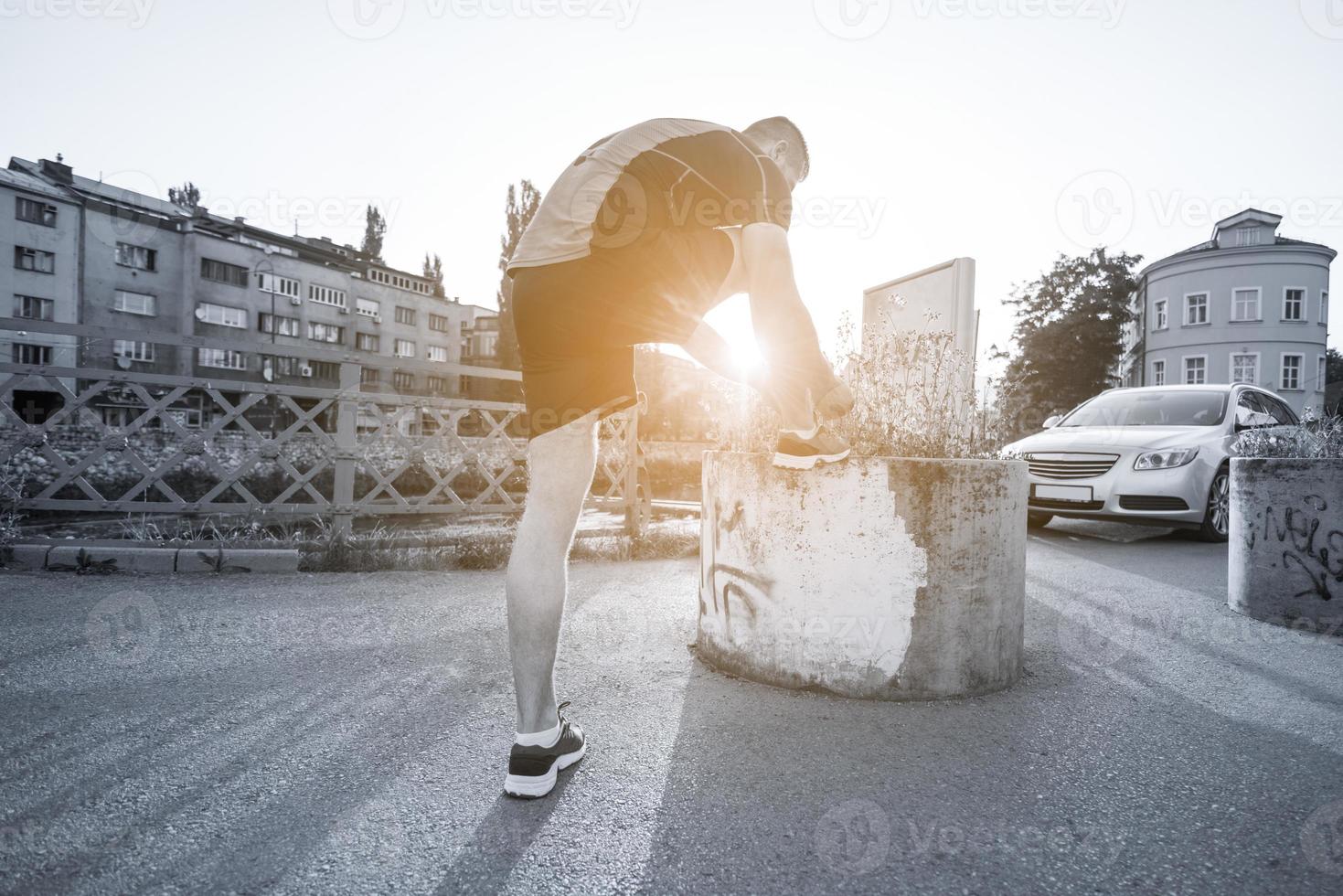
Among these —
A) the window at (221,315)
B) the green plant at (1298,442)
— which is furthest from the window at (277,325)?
the green plant at (1298,442)

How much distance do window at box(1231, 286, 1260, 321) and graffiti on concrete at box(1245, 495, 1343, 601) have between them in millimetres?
43263

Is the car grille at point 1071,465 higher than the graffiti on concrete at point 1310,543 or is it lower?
higher

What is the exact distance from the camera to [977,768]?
1844mm

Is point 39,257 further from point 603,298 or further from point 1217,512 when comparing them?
point 1217,512

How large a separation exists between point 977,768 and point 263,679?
2223 mm

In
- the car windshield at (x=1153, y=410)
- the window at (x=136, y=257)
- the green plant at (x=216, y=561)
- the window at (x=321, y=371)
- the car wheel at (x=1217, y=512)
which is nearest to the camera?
the green plant at (x=216, y=561)

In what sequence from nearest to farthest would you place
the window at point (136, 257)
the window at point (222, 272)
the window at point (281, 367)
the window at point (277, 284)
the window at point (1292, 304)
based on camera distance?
the window at point (1292, 304), the window at point (136, 257), the window at point (222, 272), the window at point (277, 284), the window at point (281, 367)

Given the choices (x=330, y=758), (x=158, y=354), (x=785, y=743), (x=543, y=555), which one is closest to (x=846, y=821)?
(x=785, y=743)

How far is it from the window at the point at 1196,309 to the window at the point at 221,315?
54823 millimetres

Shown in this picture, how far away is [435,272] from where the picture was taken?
63812 mm

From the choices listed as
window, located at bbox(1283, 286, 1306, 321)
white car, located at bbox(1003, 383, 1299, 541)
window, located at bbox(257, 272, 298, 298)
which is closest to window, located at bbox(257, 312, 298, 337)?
window, located at bbox(257, 272, 298, 298)

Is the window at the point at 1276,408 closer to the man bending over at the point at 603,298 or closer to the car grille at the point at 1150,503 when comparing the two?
the car grille at the point at 1150,503

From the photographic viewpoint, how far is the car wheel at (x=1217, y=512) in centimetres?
657

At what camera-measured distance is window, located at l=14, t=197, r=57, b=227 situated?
3610 centimetres
